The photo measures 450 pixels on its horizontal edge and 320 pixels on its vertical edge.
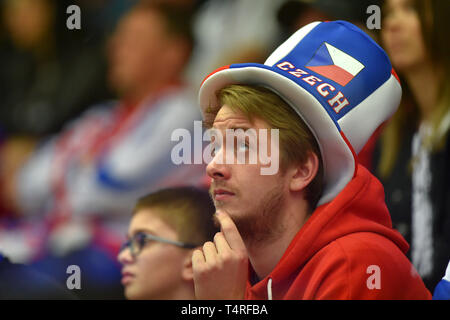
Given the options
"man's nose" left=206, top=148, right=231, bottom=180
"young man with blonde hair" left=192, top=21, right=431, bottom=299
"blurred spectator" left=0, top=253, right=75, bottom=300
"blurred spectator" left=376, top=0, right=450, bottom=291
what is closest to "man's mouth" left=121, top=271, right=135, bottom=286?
"blurred spectator" left=0, top=253, right=75, bottom=300

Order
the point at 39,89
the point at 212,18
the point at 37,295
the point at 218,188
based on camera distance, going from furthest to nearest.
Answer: the point at 39,89 < the point at 212,18 < the point at 37,295 < the point at 218,188

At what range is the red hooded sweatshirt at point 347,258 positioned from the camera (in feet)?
3.27

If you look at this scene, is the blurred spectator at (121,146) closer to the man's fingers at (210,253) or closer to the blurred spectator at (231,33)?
the blurred spectator at (231,33)

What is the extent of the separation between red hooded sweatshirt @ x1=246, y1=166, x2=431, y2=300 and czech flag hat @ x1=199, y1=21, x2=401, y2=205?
0.15 ft

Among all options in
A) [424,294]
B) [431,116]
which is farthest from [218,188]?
[431,116]

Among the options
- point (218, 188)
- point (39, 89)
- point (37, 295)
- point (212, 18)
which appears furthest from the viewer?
point (39, 89)

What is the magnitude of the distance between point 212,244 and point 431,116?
57 cm

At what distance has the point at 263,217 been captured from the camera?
3.51ft

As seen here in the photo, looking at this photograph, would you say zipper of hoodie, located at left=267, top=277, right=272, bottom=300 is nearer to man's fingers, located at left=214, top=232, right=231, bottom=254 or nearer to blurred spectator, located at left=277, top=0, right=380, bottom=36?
man's fingers, located at left=214, top=232, right=231, bottom=254

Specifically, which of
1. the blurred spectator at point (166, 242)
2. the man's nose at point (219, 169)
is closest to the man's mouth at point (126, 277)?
the blurred spectator at point (166, 242)

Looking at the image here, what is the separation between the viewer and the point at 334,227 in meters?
1.05

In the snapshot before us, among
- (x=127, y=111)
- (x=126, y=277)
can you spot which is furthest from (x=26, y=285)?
(x=127, y=111)

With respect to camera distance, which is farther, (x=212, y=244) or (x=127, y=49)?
(x=127, y=49)
